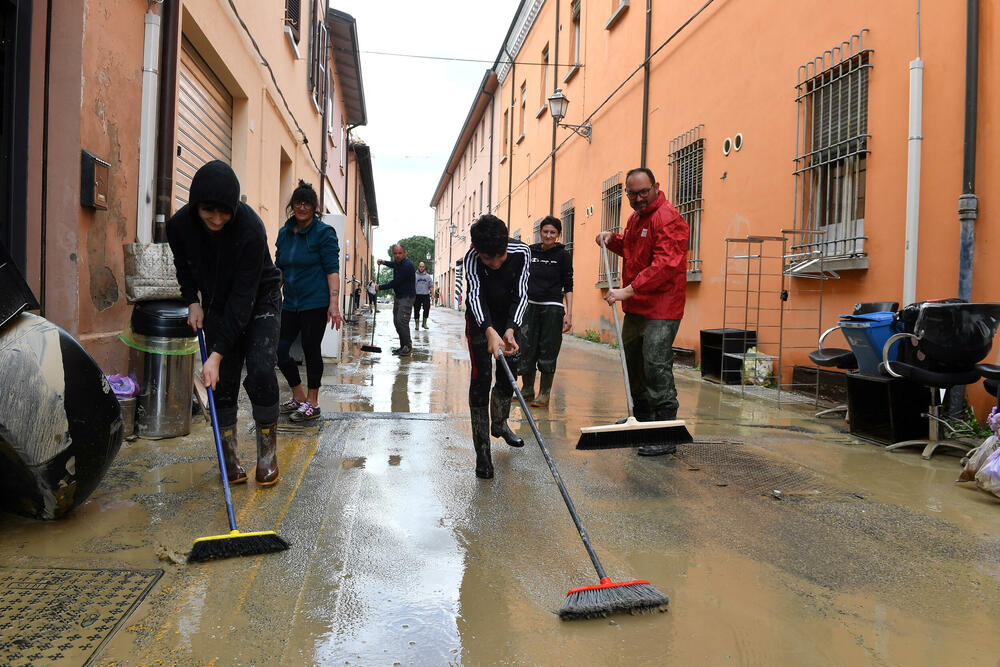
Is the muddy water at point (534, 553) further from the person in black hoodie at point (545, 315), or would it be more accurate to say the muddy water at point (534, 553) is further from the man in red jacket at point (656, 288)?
the person in black hoodie at point (545, 315)

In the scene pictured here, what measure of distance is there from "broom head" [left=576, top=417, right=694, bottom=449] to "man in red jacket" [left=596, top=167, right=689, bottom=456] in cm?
77

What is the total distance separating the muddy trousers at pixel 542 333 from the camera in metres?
6.05

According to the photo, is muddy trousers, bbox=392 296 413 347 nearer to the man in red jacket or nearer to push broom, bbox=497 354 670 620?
the man in red jacket

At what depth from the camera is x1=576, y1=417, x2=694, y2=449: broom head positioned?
3.39 meters

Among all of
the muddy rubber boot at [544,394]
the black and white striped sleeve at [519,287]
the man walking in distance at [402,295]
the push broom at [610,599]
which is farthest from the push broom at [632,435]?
the man walking in distance at [402,295]

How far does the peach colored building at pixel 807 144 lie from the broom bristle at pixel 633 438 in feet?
9.80

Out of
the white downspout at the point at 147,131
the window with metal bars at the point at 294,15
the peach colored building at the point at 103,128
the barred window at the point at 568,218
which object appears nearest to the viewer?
the peach colored building at the point at 103,128

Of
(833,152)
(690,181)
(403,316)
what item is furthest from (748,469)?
(403,316)

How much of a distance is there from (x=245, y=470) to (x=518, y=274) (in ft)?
5.88

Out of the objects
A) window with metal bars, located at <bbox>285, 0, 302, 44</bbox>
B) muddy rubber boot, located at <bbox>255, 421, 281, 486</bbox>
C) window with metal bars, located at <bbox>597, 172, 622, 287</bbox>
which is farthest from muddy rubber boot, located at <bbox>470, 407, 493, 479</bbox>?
window with metal bars, located at <bbox>597, 172, 622, 287</bbox>

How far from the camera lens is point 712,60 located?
892cm

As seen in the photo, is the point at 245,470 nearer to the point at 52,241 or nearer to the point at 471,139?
the point at 52,241

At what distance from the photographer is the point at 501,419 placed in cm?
432

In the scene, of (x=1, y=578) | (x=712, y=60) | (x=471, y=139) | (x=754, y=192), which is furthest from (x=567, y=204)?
(x=471, y=139)
